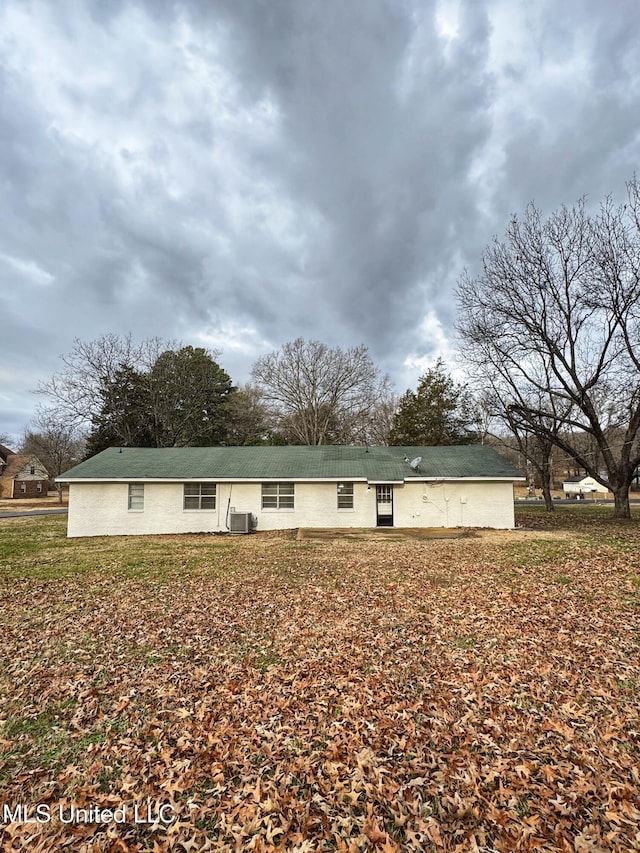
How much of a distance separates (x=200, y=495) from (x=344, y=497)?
6.24 meters

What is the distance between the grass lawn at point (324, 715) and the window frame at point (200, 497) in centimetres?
884

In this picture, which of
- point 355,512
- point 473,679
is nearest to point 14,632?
point 473,679

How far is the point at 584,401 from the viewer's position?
20.1 metres

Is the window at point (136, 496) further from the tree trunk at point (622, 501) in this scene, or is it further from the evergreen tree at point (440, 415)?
the tree trunk at point (622, 501)

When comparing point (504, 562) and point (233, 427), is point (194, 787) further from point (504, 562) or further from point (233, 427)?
point (233, 427)

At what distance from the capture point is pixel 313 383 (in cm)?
3538

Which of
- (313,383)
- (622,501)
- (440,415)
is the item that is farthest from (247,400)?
(622,501)

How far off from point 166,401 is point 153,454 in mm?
16004

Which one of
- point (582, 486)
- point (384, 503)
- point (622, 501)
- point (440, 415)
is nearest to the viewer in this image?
point (384, 503)

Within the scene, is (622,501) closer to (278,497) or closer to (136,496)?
(278,497)

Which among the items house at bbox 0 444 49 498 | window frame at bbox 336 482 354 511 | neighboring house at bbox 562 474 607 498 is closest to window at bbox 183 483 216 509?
window frame at bbox 336 482 354 511

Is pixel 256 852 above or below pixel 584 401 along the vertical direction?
below

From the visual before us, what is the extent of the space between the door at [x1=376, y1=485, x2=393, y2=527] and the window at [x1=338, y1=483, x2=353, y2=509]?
119 centimetres

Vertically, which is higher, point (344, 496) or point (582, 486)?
point (344, 496)
